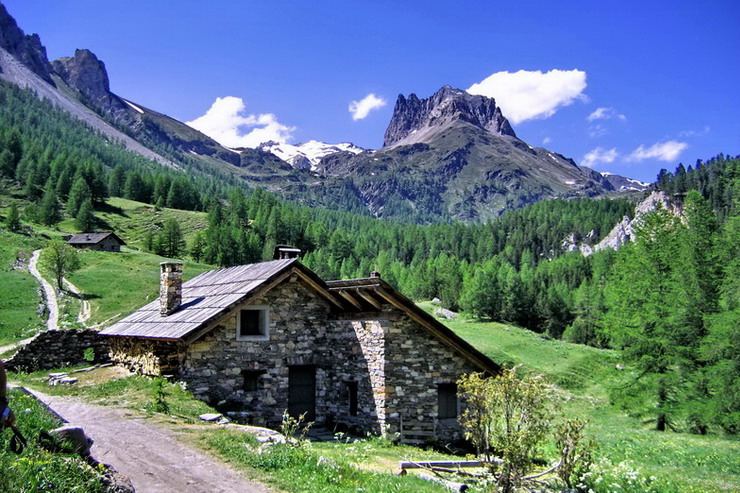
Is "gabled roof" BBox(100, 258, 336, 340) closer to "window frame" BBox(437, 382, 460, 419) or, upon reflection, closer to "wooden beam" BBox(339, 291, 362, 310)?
"wooden beam" BBox(339, 291, 362, 310)

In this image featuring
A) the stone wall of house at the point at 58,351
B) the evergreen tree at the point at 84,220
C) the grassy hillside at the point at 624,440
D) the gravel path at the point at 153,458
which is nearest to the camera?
the gravel path at the point at 153,458

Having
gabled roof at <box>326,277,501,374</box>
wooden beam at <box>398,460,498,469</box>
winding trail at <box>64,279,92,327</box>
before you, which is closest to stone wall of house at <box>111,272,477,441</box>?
gabled roof at <box>326,277,501,374</box>

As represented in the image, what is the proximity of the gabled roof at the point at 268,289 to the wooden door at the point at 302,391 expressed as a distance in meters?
3.04

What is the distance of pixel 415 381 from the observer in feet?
70.2

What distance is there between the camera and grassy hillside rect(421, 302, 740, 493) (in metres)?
15.6

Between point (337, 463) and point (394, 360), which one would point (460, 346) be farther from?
point (337, 463)

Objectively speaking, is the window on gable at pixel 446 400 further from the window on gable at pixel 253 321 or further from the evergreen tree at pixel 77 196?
the evergreen tree at pixel 77 196

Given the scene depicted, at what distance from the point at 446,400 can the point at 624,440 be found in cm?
974

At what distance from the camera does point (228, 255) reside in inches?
4887

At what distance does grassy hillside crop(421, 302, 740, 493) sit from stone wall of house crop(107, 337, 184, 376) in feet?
50.6

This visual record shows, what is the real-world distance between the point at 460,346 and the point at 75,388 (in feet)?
54.1

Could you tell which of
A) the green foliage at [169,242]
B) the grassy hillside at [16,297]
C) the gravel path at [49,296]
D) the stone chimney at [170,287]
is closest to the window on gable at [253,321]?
the stone chimney at [170,287]

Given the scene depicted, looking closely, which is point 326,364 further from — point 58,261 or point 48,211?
point 48,211

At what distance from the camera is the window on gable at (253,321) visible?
72.7 ft
